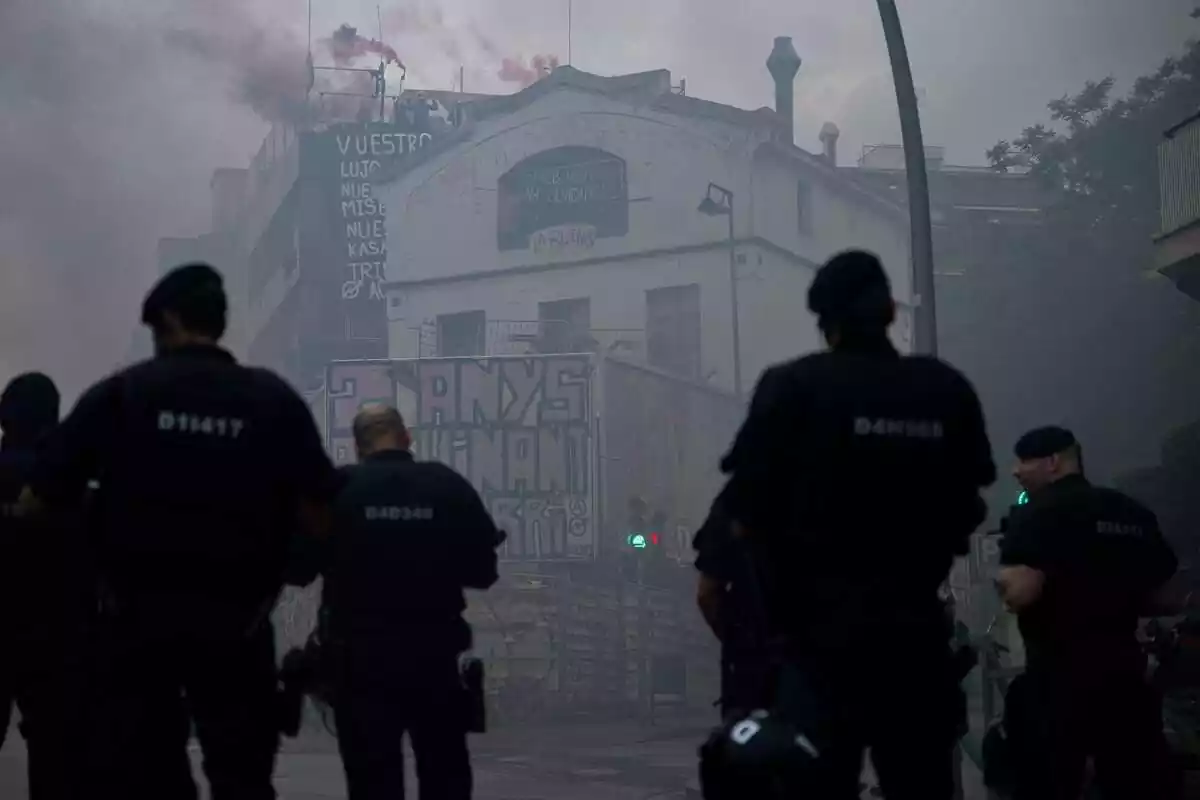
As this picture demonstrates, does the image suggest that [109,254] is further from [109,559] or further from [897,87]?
[109,559]

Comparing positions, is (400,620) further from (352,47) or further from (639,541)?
(352,47)

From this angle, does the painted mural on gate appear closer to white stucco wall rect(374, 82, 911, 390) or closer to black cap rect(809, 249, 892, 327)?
white stucco wall rect(374, 82, 911, 390)

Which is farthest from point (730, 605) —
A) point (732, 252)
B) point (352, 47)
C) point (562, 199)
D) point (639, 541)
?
point (352, 47)

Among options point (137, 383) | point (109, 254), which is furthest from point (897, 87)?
point (109, 254)

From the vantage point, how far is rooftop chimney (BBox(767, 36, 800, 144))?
58344 millimetres

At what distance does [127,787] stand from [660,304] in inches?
1737

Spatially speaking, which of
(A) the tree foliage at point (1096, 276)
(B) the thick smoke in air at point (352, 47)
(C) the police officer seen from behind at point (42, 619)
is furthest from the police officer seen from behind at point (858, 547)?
(B) the thick smoke in air at point (352, 47)

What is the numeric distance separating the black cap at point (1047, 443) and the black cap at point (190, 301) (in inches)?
127

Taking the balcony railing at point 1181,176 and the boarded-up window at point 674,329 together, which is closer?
the balcony railing at point 1181,176

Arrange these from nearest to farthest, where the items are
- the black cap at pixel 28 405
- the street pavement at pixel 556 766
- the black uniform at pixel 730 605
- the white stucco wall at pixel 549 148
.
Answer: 1. the black uniform at pixel 730 605
2. the black cap at pixel 28 405
3. the street pavement at pixel 556 766
4. the white stucco wall at pixel 549 148

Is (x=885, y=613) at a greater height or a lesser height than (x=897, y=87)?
lesser

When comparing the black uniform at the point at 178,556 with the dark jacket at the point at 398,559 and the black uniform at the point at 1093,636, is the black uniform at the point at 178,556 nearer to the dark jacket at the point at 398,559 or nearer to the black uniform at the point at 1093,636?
the dark jacket at the point at 398,559

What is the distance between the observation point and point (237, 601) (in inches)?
175

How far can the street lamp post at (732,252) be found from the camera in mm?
46031
